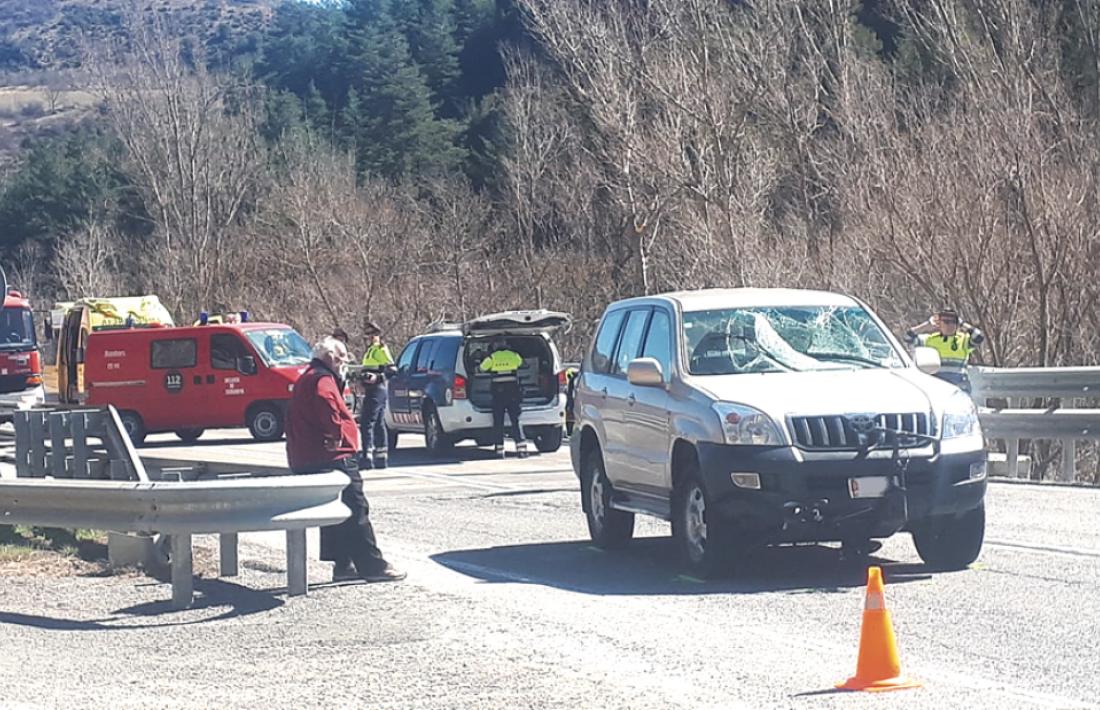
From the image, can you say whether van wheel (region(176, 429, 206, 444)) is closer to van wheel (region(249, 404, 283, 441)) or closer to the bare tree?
van wheel (region(249, 404, 283, 441))

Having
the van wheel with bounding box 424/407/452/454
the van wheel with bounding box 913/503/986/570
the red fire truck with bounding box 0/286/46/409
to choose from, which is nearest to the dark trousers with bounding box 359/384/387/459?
the van wheel with bounding box 424/407/452/454

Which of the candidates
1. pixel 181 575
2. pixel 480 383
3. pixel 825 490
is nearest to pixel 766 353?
pixel 825 490

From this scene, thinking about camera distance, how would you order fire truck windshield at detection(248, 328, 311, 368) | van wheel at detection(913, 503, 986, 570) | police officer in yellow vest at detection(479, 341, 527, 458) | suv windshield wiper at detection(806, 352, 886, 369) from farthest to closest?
fire truck windshield at detection(248, 328, 311, 368), police officer in yellow vest at detection(479, 341, 527, 458), suv windshield wiper at detection(806, 352, 886, 369), van wheel at detection(913, 503, 986, 570)

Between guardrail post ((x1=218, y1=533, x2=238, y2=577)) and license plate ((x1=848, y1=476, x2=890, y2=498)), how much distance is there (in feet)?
13.8

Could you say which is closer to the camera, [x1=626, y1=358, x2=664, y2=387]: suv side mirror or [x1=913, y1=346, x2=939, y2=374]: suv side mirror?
[x1=626, y1=358, x2=664, y2=387]: suv side mirror

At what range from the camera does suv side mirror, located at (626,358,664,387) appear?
11516 millimetres

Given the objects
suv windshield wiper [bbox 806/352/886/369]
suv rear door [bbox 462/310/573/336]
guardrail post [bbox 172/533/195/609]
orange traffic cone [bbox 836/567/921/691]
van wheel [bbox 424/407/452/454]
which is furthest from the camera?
van wheel [bbox 424/407/452/454]

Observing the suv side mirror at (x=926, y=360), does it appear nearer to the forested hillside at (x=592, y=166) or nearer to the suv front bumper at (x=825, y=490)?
the suv front bumper at (x=825, y=490)

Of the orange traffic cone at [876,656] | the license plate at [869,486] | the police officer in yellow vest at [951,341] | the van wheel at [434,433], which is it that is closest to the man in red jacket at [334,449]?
the license plate at [869,486]

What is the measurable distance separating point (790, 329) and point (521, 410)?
12.0m

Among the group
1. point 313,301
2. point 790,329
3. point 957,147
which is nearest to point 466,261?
point 313,301

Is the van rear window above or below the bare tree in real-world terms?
below

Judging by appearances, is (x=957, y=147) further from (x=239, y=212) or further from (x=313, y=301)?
(x=239, y=212)

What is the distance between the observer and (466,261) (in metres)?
54.5
